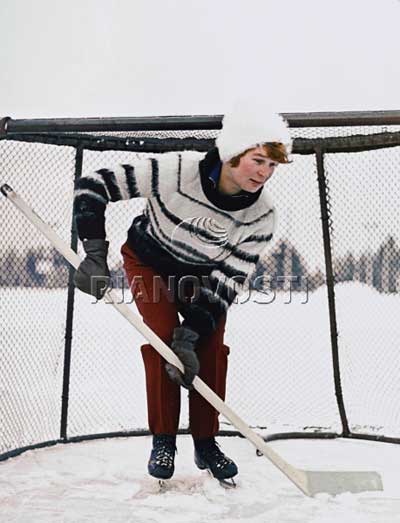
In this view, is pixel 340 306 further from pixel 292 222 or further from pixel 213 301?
pixel 213 301

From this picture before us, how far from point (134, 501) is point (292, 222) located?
1.83m

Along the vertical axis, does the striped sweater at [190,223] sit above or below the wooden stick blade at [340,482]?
above

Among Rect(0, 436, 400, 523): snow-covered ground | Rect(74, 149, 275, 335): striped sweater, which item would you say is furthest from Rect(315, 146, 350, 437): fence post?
Rect(74, 149, 275, 335): striped sweater

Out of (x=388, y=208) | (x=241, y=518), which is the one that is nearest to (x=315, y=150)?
(x=388, y=208)

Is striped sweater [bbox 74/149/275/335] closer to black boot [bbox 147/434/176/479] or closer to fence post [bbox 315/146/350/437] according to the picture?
black boot [bbox 147/434/176/479]

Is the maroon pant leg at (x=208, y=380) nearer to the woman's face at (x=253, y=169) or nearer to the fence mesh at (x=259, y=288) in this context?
the woman's face at (x=253, y=169)

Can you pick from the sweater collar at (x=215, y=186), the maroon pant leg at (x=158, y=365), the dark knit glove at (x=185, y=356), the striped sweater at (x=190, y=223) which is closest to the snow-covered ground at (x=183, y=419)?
the maroon pant leg at (x=158, y=365)

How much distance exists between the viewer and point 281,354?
17.1 feet

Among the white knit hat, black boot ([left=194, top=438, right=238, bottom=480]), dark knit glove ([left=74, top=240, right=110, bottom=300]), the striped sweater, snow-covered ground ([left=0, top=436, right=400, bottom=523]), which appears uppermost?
the white knit hat

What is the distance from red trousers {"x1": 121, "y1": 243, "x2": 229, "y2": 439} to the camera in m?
2.04

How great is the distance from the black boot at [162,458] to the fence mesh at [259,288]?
0.77 metres

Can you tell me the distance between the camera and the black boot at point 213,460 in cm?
205

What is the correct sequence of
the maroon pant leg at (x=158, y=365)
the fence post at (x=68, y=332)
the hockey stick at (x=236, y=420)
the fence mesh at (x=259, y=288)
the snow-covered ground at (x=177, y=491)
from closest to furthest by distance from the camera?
the snow-covered ground at (x=177, y=491), the hockey stick at (x=236, y=420), the maroon pant leg at (x=158, y=365), the fence mesh at (x=259, y=288), the fence post at (x=68, y=332)

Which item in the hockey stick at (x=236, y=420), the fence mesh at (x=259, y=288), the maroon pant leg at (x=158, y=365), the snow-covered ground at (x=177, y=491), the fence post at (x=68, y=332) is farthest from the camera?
the fence post at (x=68, y=332)
